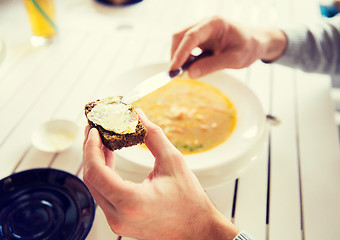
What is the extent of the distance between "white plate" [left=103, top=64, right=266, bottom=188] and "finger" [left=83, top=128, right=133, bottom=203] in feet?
0.96

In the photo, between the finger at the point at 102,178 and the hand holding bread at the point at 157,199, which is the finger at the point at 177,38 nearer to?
the hand holding bread at the point at 157,199

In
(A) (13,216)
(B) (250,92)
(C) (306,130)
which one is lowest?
(C) (306,130)

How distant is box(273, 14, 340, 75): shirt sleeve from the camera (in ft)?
5.23

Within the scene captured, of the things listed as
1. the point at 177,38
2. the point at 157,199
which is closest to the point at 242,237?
the point at 157,199

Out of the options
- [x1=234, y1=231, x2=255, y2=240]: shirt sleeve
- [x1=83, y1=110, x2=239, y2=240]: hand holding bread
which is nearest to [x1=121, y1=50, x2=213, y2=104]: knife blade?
[x1=83, y1=110, x2=239, y2=240]: hand holding bread

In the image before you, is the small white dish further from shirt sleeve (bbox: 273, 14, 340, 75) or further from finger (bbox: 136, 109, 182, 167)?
shirt sleeve (bbox: 273, 14, 340, 75)

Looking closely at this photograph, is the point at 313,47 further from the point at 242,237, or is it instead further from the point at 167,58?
the point at 242,237

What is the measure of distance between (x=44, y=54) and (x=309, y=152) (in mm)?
1453

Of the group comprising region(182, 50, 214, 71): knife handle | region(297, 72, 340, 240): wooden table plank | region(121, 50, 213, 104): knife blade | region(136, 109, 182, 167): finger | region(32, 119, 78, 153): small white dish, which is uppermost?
region(136, 109, 182, 167): finger

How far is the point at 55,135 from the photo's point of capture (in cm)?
133

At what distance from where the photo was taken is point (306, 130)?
1428mm

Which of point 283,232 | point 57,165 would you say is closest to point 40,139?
point 57,165

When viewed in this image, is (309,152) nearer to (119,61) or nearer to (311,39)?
(311,39)

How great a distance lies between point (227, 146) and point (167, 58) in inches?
31.9
